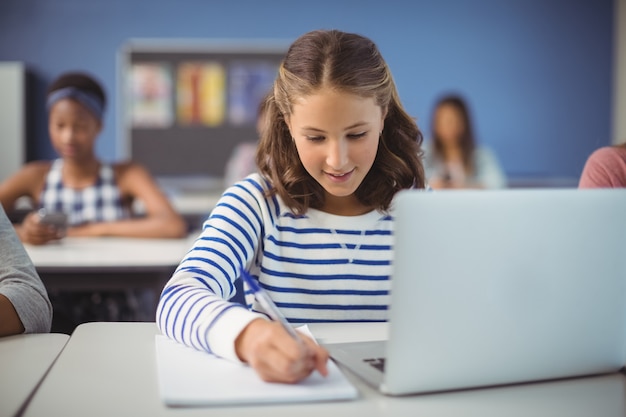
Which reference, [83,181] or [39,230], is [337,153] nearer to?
[39,230]

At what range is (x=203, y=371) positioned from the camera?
3.10 feet

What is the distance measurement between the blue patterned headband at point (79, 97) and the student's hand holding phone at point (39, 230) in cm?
58

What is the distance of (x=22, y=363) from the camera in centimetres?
103

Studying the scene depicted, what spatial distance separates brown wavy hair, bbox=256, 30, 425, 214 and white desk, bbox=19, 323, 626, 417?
51cm

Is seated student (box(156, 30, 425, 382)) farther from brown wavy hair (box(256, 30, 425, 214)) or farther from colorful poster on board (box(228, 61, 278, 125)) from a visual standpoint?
colorful poster on board (box(228, 61, 278, 125))

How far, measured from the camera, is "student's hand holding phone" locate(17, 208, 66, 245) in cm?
245

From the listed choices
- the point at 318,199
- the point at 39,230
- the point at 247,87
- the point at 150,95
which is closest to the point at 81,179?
the point at 39,230

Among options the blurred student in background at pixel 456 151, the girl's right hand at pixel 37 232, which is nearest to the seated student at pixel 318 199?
the girl's right hand at pixel 37 232

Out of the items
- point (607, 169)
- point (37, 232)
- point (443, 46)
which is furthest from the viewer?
point (443, 46)

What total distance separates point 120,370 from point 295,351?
264 mm

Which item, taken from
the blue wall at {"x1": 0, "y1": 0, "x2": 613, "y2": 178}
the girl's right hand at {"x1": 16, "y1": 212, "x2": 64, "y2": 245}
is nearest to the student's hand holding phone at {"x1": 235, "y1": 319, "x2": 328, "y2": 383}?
the girl's right hand at {"x1": 16, "y1": 212, "x2": 64, "y2": 245}

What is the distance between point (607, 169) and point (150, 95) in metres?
4.41

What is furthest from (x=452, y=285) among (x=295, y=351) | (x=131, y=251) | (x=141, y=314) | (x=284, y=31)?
(x=284, y=31)

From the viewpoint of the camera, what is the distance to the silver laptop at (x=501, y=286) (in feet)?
2.62
